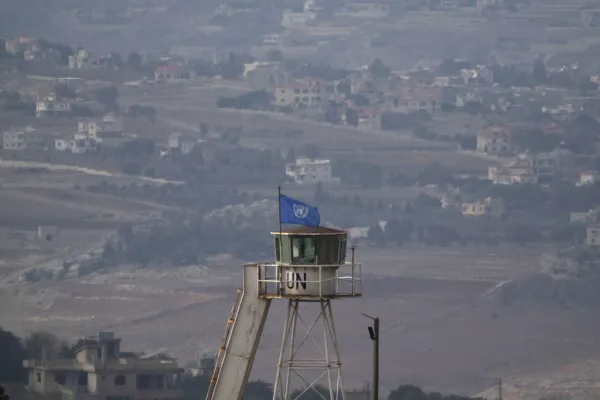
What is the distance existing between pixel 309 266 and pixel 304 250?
342 mm

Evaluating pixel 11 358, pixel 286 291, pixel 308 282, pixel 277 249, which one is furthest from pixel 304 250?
pixel 11 358

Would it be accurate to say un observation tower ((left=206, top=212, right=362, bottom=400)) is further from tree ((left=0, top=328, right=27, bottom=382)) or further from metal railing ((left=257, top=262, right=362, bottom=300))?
tree ((left=0, top=328, right=27, bottom=382))

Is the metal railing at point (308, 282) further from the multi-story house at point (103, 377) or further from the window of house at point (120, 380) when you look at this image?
the window of house at point (120, 380)

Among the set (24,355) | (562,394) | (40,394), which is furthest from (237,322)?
(562,394)

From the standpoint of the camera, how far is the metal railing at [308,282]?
110 ft

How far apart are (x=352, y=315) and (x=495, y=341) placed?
40.4 ft

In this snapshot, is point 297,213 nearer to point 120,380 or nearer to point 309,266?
point 309,266

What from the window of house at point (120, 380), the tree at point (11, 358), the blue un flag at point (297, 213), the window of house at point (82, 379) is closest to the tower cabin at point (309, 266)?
the blue un flag at point (297, 213)

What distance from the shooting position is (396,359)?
18650 centimetres

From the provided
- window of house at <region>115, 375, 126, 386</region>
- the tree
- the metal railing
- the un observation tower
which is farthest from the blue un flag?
the tree

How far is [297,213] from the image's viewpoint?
34844 mm

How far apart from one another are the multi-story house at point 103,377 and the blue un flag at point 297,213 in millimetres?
89725

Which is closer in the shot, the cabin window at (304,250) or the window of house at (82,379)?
the cabin window at (304,250)

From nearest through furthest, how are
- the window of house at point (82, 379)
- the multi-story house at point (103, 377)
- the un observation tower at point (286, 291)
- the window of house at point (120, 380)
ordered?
the un observation tower at point (286, 291) < the multi-story house at point (103, 377) < the window of house at point (120, 380) < the window of house at point (82, 379)
